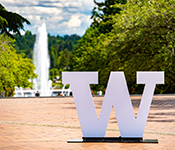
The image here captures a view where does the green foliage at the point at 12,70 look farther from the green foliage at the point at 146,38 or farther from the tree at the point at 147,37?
the tree at the point at 147,37

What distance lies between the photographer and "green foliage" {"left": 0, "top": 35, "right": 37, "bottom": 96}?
36656 millimetres

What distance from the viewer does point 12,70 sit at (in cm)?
3972

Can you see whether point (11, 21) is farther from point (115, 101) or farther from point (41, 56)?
point (41, 56)

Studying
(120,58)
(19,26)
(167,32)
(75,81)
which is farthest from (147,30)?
(75,81)

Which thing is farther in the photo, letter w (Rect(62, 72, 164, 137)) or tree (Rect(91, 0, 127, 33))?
tree (Rect(91, 0, 127, 33))

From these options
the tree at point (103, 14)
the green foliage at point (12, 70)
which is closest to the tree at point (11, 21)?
the green foliage at point (12, 70)

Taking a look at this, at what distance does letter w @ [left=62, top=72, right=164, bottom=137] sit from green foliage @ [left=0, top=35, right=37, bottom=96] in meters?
26.3

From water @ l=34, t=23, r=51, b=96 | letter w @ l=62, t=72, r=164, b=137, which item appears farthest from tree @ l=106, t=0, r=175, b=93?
water @ l=34, t=23, r=51, b=96

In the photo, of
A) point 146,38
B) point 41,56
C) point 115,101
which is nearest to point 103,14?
point 41,56

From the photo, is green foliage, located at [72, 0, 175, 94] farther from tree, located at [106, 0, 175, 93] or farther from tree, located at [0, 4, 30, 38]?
tree, located at [0, 4, 30, 38]

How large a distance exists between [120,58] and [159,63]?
12.2 ft

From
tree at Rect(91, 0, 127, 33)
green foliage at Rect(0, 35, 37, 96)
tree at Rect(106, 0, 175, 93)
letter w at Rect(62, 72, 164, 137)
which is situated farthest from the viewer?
tree at Rect(91, 0, 127, 33)

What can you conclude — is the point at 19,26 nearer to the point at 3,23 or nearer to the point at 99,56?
the point at 3,23

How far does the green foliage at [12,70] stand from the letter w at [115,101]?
26.3 metres
